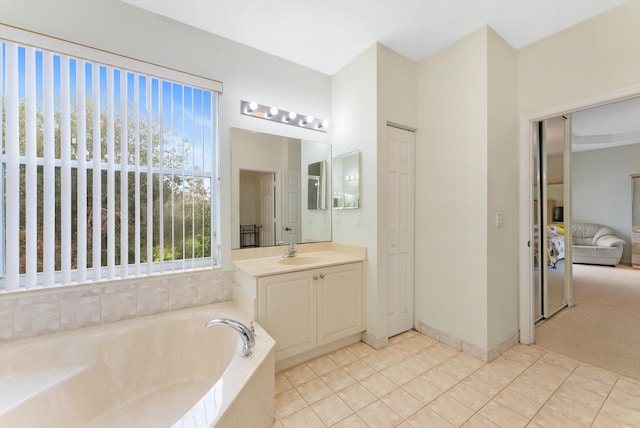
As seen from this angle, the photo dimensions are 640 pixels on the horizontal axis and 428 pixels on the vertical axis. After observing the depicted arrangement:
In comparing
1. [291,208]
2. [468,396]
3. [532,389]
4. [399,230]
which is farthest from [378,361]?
[291,208]

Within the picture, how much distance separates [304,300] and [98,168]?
5.77 ft

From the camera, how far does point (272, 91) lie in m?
2.60

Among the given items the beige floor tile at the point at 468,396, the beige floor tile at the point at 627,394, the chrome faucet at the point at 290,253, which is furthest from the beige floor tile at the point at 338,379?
the beige floor tile at the point at 627,394

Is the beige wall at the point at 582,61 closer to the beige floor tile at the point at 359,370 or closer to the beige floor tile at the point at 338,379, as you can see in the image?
the beige floor tile at the point at 359,370

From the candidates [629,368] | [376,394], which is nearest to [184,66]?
[376,394]

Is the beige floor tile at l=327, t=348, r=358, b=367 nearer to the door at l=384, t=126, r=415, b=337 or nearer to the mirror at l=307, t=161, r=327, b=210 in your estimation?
the door at l=384, t=126, r=415, b=337

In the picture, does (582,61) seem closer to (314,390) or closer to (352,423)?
(352,423)

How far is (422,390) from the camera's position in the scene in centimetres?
180

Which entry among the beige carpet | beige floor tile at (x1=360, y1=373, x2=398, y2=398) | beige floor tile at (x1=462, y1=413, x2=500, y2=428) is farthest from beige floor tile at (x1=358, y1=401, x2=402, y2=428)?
the beige carpet

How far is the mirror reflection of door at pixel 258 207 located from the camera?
243cm

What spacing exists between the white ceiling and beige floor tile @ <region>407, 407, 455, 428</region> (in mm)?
2784

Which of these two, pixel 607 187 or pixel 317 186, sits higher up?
pixel 607 187

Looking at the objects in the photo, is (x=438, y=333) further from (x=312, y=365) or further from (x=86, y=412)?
(x=86, y=412)

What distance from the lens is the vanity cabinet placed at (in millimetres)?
1974
